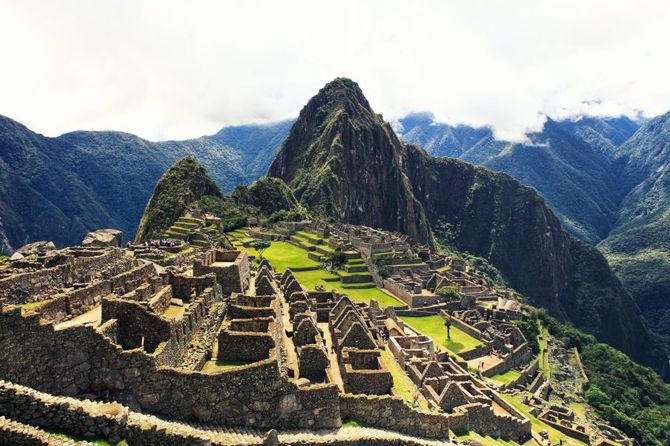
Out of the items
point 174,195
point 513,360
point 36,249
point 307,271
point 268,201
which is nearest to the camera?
point 36,249

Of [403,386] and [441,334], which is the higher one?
[403,386]

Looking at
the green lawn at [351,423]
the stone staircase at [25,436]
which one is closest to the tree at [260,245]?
the green lawn at [351,423]

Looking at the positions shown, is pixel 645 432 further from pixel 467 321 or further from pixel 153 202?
pixel 153 202

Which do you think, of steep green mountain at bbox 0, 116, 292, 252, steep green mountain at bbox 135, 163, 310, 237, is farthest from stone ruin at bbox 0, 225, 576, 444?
steep green mountain at bbox 0, 116, 292, 252

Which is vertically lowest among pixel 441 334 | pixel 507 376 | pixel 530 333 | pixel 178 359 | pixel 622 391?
pixel 622 391

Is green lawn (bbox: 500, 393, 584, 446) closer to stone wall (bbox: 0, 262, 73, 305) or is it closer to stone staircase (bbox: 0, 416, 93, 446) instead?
stone wall (bbox: 0, 262, 73, 305)

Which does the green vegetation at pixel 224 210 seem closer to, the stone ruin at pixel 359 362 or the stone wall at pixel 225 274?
the stone wall at pixel 225 274

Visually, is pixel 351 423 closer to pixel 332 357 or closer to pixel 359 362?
pixel 359 362

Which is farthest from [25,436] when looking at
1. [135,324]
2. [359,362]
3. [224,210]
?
[224,210]
